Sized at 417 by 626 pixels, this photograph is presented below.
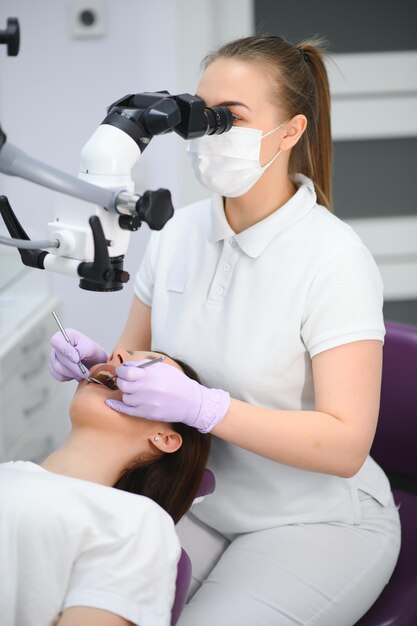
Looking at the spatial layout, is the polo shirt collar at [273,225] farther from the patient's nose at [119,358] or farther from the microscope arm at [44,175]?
the microscope arm at [44,175]

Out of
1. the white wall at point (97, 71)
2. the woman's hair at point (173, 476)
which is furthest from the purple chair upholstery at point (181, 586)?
the white wall at point (97, 71)

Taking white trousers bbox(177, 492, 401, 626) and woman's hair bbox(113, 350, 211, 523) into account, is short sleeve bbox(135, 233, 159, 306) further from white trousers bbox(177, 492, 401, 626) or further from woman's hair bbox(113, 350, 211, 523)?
white trousers bbox(177, 492, 401, 626)

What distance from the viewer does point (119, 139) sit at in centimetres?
111

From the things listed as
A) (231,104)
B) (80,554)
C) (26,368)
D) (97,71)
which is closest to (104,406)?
(80,554)

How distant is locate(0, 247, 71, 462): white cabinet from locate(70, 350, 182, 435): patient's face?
57cm

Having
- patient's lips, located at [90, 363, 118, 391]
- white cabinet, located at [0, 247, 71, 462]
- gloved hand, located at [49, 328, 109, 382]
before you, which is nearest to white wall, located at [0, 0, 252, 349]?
white cabinet, located at [0, 247, 71, 462]

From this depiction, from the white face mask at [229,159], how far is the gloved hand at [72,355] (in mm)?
372

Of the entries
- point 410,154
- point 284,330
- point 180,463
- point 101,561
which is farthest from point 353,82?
point 101,561

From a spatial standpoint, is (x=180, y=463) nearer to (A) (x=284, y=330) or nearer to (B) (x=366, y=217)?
(A) (x=284, y=330)

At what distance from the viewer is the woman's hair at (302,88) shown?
1.46 metres

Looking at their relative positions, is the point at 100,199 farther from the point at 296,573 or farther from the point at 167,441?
the point at 296,573

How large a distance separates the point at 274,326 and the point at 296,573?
16.4 inches

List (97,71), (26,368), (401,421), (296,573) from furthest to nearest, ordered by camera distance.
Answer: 1. (97,71)
2. (26,368)
3. (401,421)
4. (296,573)

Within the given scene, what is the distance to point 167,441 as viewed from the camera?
141 centimetres
